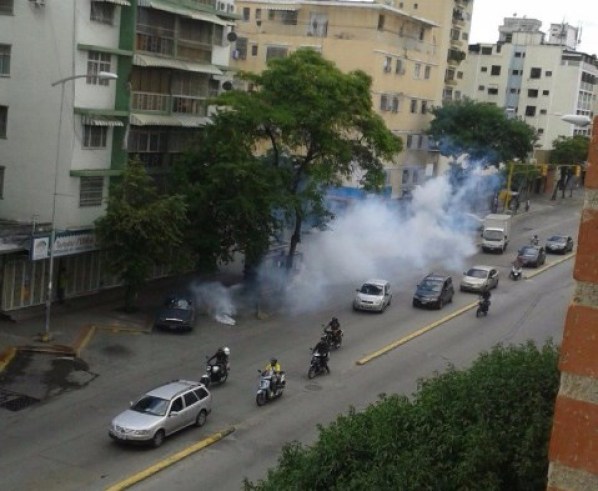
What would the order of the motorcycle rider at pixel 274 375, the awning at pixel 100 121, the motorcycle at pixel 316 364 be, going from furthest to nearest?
the awning at pixel 100 121 < the motorcycle at pixel 316 364 < the motorcycle rider at pixel 274 375

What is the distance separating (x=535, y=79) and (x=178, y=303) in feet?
221

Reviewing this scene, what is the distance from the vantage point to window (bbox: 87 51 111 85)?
30391 mm

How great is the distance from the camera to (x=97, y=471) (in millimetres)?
18516

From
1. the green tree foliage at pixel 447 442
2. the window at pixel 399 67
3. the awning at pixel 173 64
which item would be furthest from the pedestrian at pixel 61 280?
the window at pixel 399 67

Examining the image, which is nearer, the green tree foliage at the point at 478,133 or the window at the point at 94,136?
the window at the point at 94,136

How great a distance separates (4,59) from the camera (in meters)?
30.6

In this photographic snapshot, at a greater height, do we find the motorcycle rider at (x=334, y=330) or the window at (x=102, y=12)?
the window at (x=102, y=12)

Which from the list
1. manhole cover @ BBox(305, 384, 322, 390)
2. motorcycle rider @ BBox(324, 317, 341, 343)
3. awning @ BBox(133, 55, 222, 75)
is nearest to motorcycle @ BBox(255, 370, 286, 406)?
manhole cover @ BBox(305, 384, 322, 390)

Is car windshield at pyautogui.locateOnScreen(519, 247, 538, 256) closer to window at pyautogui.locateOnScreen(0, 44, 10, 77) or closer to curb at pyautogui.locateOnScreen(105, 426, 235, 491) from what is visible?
window at pyautogui.locateOnScreen(0, 44, 10, 77)

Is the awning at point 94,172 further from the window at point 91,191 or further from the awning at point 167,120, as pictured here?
the awning at point 167,120

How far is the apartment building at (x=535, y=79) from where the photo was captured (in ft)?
289

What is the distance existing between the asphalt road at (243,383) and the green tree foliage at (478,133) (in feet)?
69.2

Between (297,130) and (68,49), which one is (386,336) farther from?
(68,49)

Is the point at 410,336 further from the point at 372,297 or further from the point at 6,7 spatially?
the point at 6,7
